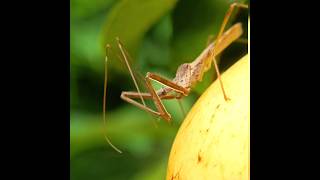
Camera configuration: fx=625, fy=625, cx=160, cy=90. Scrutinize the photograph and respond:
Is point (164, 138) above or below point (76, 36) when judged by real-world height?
below

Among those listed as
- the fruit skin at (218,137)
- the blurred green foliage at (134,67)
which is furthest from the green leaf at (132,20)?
the fruit skin at (218,137)

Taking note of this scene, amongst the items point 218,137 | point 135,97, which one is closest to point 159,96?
point 135,97

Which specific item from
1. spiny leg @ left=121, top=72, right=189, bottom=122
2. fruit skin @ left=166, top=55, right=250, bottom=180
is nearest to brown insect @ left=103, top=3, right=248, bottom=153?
spiny leg @ left=121, top=72, right=189, bottom=122

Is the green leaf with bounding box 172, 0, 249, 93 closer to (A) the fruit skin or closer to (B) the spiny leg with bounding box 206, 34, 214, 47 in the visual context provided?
(B) the spiny leg with bounding box 206, 34, 214, 47
